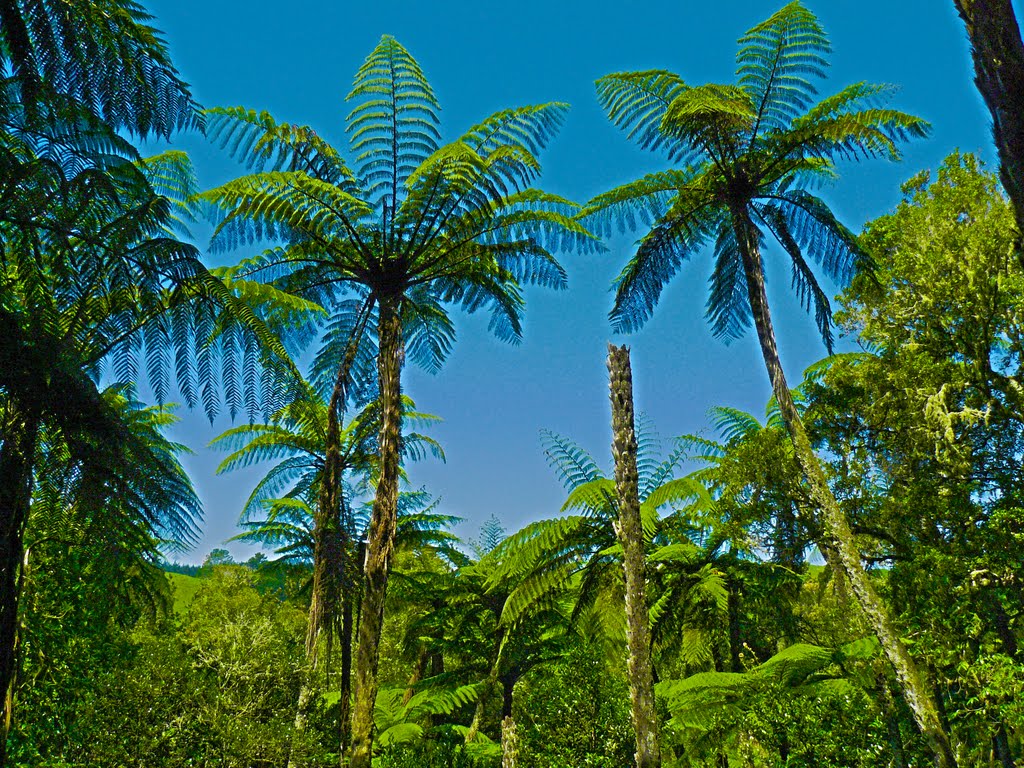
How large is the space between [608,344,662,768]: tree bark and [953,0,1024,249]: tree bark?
4534 mm

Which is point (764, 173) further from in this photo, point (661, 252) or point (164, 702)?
point (164, 702)

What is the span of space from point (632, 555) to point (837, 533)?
405 cm

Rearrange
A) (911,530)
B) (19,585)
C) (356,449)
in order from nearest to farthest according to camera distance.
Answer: (19,585) → (911,530) → (356,449)

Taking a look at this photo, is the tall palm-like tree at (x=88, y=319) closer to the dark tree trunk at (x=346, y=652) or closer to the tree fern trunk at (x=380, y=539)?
the tree fern trunk at (x=380, y=539)

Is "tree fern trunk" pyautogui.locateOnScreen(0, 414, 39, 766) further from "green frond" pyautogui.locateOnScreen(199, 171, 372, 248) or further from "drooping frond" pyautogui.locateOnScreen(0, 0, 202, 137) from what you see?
"green frond" pyautogui.locateOnScreen(199, 171, 372, 248)

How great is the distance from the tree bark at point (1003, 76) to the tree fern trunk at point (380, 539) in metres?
6.58

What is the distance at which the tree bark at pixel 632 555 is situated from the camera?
6.57m

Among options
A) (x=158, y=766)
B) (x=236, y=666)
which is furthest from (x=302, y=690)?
(x=158, y=766)

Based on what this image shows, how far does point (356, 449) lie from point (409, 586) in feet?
11.8

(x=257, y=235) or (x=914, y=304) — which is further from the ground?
(x=257, y=235)

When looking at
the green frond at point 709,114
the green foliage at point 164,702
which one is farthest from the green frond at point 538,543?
the green frond at point 709,114

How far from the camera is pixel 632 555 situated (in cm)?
718

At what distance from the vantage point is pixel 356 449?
15.3m

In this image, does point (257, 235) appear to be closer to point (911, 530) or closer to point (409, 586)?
point (409, 586)
